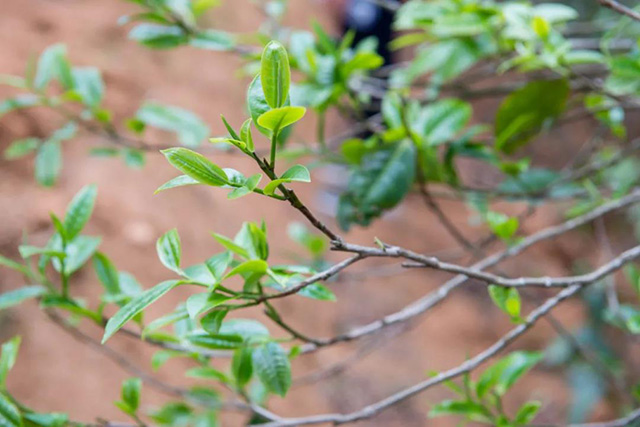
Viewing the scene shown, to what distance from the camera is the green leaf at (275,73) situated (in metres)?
0.40

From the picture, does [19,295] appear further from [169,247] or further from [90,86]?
[90,86]

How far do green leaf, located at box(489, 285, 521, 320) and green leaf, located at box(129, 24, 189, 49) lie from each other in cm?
64

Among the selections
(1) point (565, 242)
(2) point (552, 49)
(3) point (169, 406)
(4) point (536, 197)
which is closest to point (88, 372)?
(3) point (169, 406)

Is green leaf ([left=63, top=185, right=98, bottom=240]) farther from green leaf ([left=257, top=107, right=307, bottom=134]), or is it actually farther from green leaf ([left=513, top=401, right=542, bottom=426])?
green leaf ([left=513, top=401, right=542, bottom=426])

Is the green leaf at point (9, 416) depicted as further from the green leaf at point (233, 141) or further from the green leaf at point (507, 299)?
the green leaf at point (507, 299)


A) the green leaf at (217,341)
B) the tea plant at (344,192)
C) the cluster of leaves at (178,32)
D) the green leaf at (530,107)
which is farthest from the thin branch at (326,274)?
the cluster of leaves at (178,32)

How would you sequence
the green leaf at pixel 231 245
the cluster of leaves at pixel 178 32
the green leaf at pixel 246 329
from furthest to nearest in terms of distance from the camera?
the cluster of leaves at pixel 178 32
the green leaf at pixel 246 329
the green leaf at pixel 231 245

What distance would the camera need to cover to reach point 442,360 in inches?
84.2

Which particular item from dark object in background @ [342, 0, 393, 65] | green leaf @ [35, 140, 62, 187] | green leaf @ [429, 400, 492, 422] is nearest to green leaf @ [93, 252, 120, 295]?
green leaf @ [35, 140, 62, 187]

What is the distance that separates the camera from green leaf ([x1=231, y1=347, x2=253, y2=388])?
0.62m

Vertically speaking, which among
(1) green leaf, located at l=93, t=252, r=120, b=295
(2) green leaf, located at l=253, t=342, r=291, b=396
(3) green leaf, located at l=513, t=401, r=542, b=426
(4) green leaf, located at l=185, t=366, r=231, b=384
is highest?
(1) green leaf, located at l=93, t=252, r=120, b=295

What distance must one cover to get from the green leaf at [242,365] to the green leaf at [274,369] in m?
0.04

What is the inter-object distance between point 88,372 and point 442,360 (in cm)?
131

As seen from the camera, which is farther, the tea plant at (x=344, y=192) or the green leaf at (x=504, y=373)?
the green leaf at (x=504, y=373)
